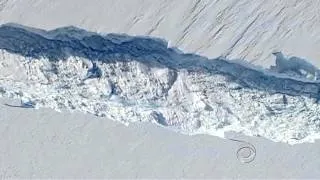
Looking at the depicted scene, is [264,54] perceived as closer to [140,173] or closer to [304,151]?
[304,151]

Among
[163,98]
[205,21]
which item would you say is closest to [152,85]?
[163,98]

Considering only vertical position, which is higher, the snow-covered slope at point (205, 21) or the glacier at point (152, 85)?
the snow-covered slope at point (205, 21)

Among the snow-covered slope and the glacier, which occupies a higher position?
the snow-covered slope

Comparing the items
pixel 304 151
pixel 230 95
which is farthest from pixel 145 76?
pixel 304 151

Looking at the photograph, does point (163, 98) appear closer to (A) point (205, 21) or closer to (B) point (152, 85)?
(B) point (152, 85)

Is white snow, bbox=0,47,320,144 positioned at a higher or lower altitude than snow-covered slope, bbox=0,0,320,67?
lower
